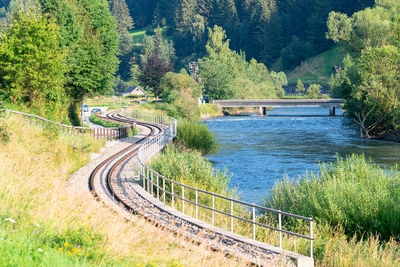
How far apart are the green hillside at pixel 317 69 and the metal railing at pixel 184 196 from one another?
110313 millimetres

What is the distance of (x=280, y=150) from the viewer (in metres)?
46.5

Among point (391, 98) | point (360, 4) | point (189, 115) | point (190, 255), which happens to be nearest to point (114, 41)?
point (189, 115)

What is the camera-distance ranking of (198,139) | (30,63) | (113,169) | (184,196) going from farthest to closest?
(198,139)
(30,63)
(113,169)
(184,196)

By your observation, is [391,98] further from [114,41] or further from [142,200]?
[142,200]

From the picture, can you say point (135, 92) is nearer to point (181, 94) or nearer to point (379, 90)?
point (181, 94)

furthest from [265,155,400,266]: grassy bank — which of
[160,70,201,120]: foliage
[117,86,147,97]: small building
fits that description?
[117,86,147,97]: small building

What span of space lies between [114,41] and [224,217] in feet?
135

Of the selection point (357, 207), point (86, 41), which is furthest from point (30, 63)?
point (357, 207)

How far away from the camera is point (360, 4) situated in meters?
178

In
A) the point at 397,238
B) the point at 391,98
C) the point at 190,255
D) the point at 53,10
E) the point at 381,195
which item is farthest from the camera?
the point at 391,98

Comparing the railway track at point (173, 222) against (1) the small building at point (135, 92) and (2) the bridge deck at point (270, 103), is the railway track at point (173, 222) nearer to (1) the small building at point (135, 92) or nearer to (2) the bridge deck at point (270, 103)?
(2) the bridge deck at point (270, 103)

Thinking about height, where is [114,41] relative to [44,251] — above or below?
above

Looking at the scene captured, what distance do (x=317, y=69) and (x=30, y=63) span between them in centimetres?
14795

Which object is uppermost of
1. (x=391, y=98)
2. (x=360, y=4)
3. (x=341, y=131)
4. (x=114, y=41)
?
(x=360, y=4)
